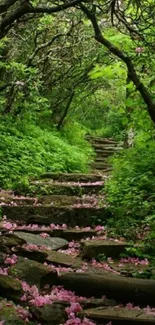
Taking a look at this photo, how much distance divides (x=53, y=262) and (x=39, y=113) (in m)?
10.5

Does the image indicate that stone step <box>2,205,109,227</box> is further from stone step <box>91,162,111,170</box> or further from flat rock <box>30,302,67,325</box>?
stone step <box>91,162,111,170</box>

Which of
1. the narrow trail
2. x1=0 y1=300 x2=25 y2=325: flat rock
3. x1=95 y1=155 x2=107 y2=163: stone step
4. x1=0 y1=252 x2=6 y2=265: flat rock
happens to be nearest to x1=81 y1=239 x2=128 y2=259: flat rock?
the narrow trail

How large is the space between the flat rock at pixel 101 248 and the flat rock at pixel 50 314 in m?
1.95

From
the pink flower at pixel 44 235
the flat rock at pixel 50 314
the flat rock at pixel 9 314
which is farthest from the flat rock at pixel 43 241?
the flat rock at pixel 9 314

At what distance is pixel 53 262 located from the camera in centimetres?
627

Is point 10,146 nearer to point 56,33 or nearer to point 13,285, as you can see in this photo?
point 56,33

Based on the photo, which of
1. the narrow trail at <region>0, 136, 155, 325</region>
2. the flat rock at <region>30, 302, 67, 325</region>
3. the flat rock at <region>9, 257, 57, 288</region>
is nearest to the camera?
the flat rock at <region>30, 302, 67, 325</region>

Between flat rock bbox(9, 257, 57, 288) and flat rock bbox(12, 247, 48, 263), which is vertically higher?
flat rock bbox(9, 257, 57, 288)

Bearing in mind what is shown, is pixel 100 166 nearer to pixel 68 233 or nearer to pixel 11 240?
pixel 68 233

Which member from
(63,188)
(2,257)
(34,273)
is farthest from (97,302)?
(63,188)

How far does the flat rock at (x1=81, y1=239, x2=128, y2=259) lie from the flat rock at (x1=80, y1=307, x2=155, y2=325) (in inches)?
71.3

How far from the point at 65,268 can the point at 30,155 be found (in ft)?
23.4

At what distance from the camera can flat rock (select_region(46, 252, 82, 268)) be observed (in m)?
6.27

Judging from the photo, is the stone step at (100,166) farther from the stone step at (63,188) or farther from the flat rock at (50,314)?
the flat rock at (50,314)
